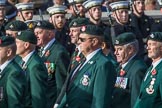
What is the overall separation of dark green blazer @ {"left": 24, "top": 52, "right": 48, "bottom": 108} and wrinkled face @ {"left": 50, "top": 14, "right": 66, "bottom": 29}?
297 cm

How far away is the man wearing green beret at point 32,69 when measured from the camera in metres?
11.6

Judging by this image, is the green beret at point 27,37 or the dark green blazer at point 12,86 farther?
the green beret at point 27,37

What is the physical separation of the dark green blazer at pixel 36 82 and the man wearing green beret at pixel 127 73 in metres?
0.97

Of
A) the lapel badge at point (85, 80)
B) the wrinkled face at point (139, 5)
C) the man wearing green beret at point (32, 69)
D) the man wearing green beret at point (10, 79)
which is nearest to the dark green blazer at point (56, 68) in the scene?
the man wearing green beret at point (32, 69)

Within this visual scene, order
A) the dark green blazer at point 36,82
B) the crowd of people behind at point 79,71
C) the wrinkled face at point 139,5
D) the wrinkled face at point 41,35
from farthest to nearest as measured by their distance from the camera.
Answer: the wrinkled face at point 139,5
the wrinkled face at point 41,35
the dark green blazer at point 36,82
the crowd of people behind at point 79,71

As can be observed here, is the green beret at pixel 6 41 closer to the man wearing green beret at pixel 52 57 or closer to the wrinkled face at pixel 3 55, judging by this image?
the wrinkled face at pixel 3 55

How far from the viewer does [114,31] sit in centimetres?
1486

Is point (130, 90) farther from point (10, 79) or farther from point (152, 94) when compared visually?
point (10, 79)

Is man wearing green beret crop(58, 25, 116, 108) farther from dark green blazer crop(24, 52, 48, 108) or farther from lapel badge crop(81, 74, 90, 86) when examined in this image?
dark green blazer crop(24, 52, 48, 108)

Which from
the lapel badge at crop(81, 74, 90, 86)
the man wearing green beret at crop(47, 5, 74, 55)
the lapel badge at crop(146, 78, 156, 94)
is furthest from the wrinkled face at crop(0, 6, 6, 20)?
the lapel badge at crop(146, 78, 156, 94)

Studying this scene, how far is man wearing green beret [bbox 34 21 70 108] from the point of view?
13.0 meters

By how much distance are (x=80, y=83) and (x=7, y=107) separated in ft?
3.33

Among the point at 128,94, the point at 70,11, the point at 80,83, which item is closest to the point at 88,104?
the point at 80,83

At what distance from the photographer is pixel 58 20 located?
15.0 m
